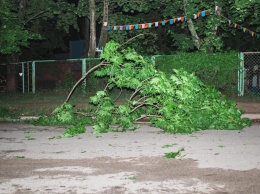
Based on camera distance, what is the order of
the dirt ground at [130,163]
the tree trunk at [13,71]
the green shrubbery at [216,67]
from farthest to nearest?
the tree trunk at [13,71], the green shrubbery at [216,67], the dirt ground at [130,163]

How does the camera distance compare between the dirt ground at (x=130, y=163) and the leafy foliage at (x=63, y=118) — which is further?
the leafy foliage at (x=63, y=118)

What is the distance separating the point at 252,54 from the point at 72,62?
8.34m

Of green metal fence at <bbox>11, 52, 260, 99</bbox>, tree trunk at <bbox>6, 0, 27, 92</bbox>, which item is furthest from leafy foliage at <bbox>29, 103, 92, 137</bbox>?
tree trunk at <bbox>6, 0, 27, 92</bbox>

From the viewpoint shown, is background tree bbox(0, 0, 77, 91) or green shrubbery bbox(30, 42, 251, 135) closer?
green shrubbery bbox(30, 42, 251, 135)

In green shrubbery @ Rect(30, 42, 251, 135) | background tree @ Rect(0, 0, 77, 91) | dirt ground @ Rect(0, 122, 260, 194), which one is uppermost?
background tree @ Rect(0, 0, 77, 91)

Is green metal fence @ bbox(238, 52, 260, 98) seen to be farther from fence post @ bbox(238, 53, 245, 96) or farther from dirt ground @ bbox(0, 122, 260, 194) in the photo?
dirt ground @ bbox(0, 122, 260, 194)

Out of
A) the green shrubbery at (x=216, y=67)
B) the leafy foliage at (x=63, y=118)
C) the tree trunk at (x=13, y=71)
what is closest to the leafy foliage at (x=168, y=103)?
the leafy foliage at (x=63, y=118)

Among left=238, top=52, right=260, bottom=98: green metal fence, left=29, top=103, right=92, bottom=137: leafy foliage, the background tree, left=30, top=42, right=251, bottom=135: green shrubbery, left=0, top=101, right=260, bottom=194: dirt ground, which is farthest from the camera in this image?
the background tree

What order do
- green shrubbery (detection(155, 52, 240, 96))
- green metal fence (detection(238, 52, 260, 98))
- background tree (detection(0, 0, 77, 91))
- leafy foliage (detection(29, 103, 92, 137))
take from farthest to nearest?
background tree (detection(0, 0, 77, 91)), green metal fence (detection(238, 52, 260, 98)), green shrubbery (detection(155, 52, 240, 96)), leafy foliage (detection(29, 103, 92, 137))

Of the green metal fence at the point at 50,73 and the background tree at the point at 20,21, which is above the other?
the background tree at the point at 20,21

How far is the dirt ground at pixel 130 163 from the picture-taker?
4.64 meters

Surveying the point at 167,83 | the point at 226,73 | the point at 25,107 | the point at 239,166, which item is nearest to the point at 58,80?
the point at 25,107

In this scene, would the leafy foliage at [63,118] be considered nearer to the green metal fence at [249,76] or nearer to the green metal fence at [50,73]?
the green metal fence at [249,76]

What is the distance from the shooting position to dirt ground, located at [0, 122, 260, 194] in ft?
15.2
